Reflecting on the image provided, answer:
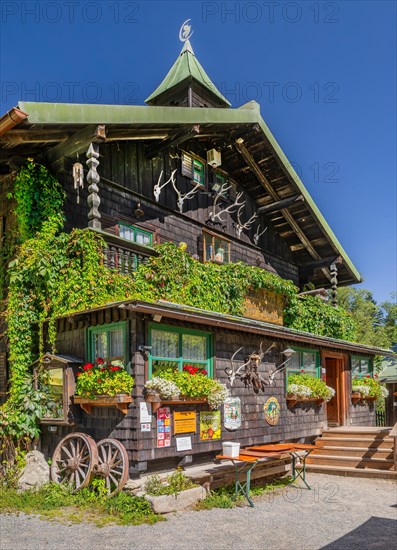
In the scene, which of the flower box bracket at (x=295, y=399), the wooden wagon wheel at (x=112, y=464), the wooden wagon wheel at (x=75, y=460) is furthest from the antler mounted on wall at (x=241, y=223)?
the wooden wagon wheel at (x=112, y=464)

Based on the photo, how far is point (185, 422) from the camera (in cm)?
1092

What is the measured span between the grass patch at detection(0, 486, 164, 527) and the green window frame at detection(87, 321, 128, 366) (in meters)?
2.34

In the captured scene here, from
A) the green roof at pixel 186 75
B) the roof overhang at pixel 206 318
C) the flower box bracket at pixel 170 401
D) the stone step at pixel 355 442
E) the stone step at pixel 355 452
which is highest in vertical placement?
the green roof at pixel 186 75

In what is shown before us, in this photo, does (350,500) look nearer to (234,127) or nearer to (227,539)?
(227,539)

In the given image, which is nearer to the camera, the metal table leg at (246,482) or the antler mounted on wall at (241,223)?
the metal table leg at (246,482)

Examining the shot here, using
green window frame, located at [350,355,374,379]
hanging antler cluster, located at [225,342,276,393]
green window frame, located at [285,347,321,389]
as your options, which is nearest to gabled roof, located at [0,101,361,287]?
green window frame, located at [350,355,374,379]

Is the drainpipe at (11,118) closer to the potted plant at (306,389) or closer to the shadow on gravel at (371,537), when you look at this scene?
the shadow on gravel at (371,537)

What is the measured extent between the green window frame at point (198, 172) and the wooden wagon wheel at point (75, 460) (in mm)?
8579

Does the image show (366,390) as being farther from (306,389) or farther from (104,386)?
(104,386)

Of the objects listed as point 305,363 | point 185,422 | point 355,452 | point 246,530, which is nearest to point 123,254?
point 185,422

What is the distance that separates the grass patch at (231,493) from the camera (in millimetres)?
10297

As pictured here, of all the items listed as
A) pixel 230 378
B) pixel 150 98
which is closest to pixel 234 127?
pixel 150 98

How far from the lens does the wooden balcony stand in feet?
37.6

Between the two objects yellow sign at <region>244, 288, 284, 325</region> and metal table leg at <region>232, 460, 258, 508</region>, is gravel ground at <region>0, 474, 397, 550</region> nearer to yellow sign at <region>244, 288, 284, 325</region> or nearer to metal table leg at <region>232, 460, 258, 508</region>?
metal table leg at <region>232, 460, 258, 508</region>
